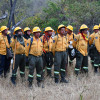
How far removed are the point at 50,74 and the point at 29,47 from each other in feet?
6.34

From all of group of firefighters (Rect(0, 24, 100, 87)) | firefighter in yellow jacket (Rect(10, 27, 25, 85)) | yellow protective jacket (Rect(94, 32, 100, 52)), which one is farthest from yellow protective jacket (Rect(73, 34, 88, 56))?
firefighter in yellow jacket (Rect(10, 27, 25, 85))

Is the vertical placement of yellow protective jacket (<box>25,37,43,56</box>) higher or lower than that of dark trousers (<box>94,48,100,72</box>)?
higher

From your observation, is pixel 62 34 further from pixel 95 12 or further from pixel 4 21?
pixel 4 21

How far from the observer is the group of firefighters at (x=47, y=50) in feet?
20.3

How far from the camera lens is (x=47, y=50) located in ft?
24.0

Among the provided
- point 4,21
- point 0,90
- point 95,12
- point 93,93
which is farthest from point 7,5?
point 93,93

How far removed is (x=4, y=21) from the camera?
1639cm

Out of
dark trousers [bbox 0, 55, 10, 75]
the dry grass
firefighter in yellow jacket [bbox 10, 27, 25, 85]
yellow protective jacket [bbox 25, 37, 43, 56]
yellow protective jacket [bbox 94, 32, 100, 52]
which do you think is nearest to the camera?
the dry grass

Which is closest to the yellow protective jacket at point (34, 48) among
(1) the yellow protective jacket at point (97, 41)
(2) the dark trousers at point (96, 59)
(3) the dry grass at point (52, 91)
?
(3) the dry grass at point (52, 91)

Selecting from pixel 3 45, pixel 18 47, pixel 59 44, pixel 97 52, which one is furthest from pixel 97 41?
pixel 3 45

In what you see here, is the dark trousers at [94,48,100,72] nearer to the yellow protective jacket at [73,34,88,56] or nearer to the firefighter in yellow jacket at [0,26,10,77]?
the yellow protective jacket at [73,34,88,56]

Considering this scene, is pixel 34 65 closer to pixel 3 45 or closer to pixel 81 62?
pixel 3 45

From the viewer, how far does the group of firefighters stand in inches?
244

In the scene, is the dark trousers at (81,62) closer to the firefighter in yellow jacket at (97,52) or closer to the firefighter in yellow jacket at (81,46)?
the firefighter in yellow jacket at (81,46)
